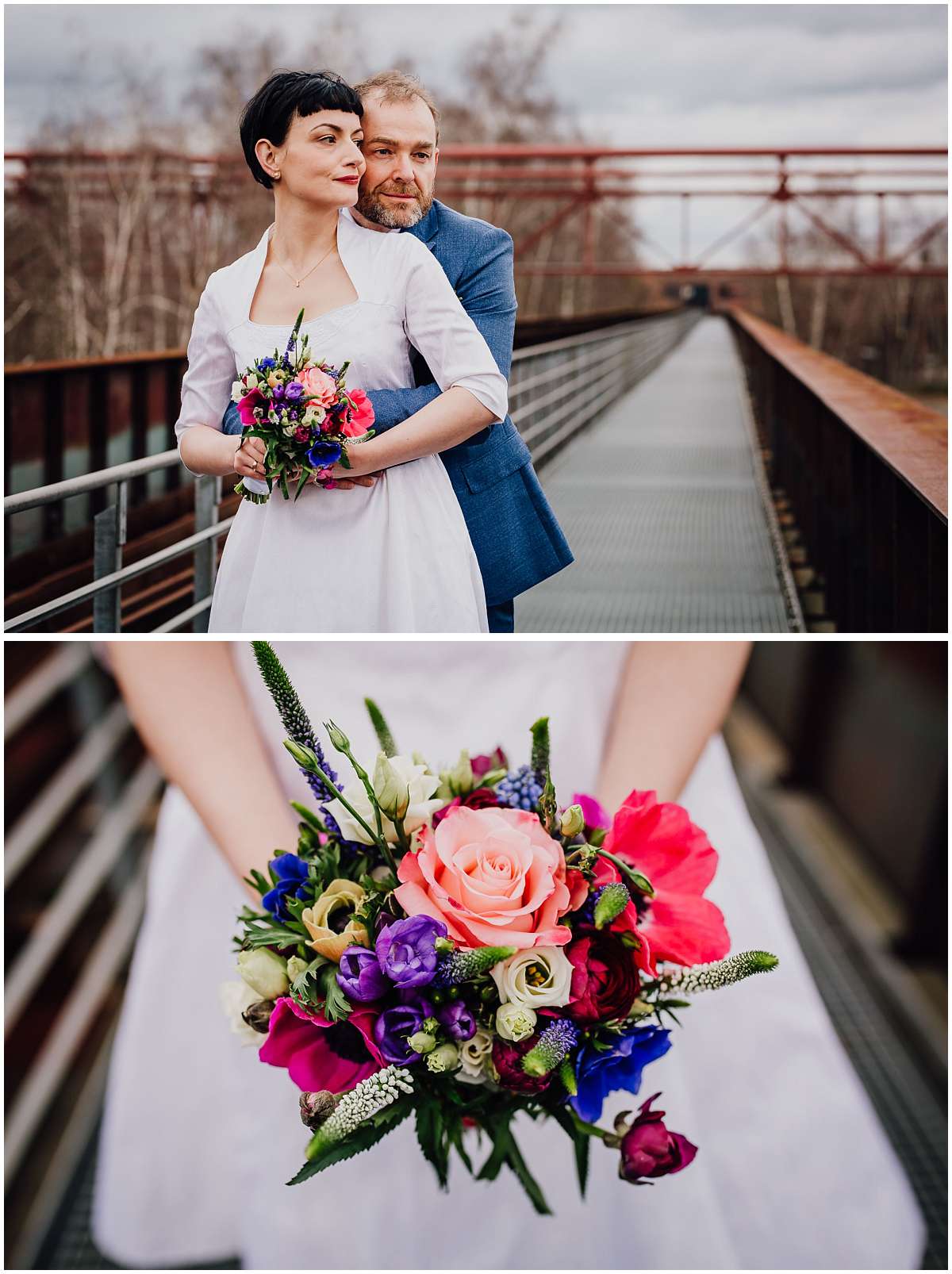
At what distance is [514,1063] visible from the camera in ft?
2.61

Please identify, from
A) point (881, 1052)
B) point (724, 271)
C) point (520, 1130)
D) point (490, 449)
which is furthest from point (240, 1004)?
point (881, 1052)

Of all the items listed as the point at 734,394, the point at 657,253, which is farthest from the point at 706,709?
the point at 734,394

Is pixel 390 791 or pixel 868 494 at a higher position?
pixel 868 494

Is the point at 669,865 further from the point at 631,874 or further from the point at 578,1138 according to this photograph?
the point at 578,1138

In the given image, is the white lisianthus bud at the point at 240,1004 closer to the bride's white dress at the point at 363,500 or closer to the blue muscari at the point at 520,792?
the blue muscari at the point at 520,792

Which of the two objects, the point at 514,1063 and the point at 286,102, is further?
the point at 286,102

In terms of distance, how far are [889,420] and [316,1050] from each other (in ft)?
4.78

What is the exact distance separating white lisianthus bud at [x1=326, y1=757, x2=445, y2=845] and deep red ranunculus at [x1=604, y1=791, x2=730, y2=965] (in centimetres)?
14

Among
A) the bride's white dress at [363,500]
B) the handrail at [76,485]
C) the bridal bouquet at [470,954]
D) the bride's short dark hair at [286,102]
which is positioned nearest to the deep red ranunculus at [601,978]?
the bridal bouquet at [470,954]

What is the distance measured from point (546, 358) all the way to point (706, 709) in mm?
2040

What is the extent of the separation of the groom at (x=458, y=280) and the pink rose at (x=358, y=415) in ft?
0.13

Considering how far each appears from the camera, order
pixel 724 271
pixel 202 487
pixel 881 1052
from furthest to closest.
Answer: pixel 881 1052 → pixel 724 271 → pixel 202 487

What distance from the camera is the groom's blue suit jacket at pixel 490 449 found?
1312 mm

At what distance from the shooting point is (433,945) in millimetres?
777
